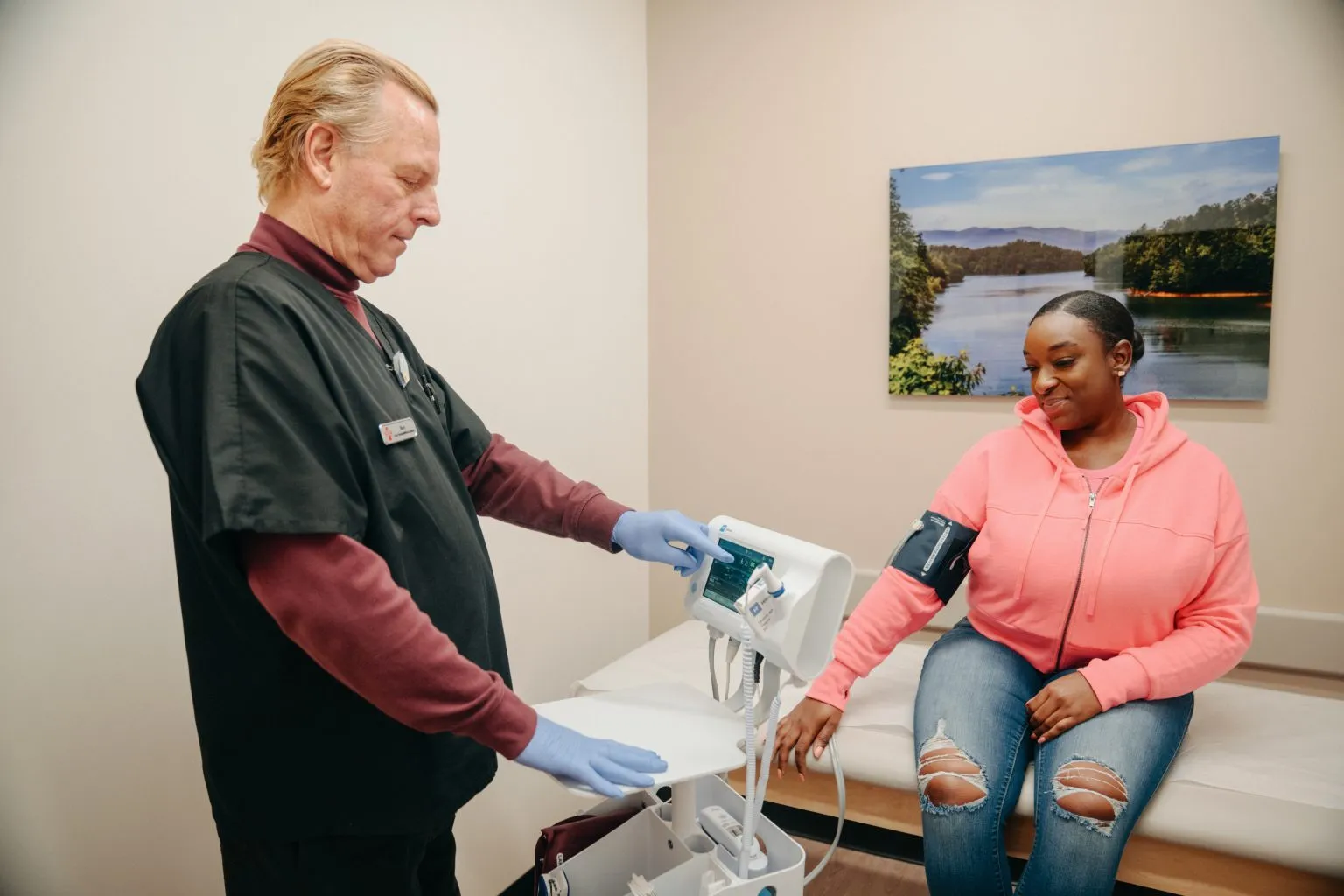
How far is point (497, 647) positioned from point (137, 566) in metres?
0.58

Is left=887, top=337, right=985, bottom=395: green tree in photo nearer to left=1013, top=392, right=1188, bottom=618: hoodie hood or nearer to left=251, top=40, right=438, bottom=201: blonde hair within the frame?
left=1013, top=392, right=1188, bottom=618: hoodie hood

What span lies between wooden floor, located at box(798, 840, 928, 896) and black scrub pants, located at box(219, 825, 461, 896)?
1.29 metres

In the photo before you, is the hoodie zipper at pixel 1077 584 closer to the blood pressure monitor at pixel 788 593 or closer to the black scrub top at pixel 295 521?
the blood pressure monitor at pixel 788 593

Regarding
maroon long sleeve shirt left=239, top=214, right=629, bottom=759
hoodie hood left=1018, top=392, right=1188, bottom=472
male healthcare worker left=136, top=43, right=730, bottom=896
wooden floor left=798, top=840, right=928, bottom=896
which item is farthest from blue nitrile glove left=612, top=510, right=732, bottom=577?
wooden floor left=798, top=840, right=928, bottom=896

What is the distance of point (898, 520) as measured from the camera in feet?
7.93

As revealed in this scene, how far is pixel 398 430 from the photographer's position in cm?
101

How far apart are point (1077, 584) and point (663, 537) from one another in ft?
2.61

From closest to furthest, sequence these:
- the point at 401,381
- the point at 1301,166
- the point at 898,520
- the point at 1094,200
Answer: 1. the point at 401,381
2. the point at 1301,166
3. the point at 1094,200
4. the point at 898,520

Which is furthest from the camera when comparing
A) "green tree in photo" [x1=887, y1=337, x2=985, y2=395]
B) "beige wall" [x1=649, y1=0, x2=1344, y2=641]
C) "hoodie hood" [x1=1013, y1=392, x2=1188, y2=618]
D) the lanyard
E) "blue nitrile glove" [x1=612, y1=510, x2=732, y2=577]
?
"green tree in photo" [x1=887, y1=337, x2=985, y2=395]

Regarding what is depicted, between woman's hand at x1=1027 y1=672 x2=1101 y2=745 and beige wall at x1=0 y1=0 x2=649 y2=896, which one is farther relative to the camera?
woman's hand at x1=1027 y1=672 x2=1101 y2=745

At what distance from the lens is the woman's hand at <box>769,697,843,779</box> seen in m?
1.64

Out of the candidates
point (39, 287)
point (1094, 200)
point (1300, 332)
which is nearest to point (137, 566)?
point (39, 287)

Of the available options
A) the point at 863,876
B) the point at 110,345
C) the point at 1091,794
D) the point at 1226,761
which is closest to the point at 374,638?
the point at 110,345

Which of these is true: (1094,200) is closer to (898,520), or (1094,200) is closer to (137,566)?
(898,520)
